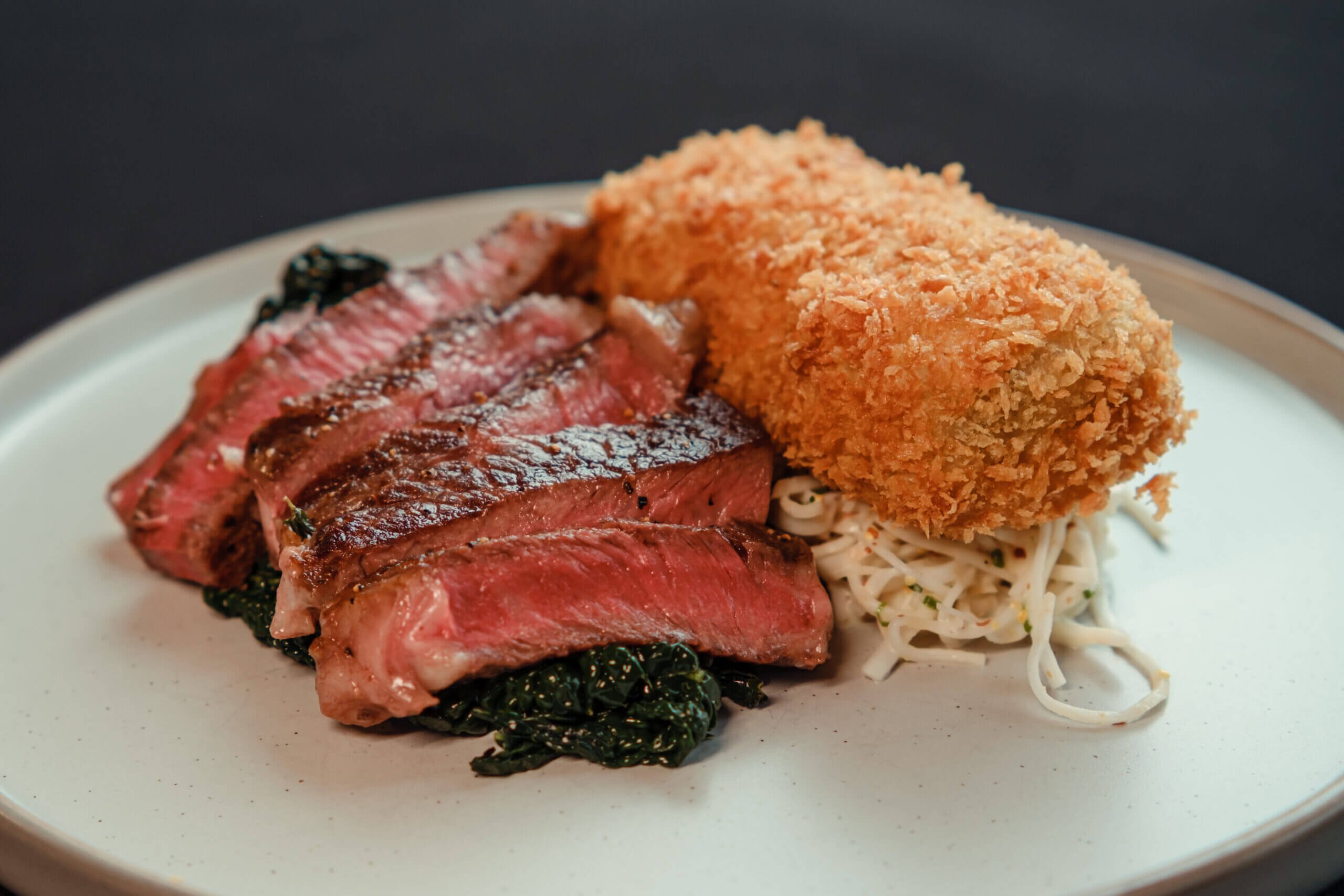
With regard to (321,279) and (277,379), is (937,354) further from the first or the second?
(321,279)

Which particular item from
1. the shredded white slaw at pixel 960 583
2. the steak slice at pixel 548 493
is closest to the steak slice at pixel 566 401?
the steak slice at pixel 548 493

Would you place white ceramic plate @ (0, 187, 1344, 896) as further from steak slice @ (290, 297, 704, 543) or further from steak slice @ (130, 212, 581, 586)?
steak slice @ (290, 297, 704, 543)

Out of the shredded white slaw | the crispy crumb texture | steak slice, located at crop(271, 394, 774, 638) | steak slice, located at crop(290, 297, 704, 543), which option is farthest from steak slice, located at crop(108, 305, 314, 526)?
the crispy crumb texture

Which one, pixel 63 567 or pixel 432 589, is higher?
pixel 432 589

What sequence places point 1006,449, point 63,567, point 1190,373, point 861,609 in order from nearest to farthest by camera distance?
point 1006,449 → point 861,609 → point 63,567 → point 1190,373

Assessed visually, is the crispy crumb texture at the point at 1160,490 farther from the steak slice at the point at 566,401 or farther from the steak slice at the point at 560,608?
the steak slice at the point at 566,401

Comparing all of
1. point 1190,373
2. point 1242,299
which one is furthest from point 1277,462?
point 1242,299

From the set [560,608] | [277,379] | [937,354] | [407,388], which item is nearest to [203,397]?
[277,379]

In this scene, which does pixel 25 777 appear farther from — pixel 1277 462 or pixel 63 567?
pixel 1277 462
